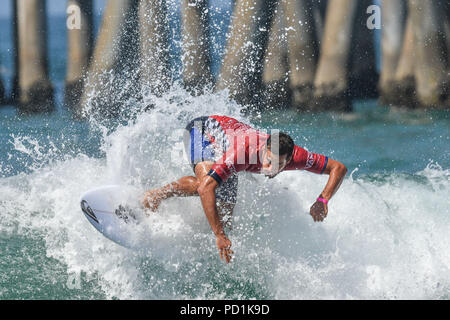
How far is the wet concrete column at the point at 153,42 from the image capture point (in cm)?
786

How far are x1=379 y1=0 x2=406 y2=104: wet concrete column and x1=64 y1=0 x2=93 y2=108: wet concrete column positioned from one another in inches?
192

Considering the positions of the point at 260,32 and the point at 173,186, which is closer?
the point at 173,186

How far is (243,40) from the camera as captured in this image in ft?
26.7

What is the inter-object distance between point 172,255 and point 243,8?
17.8 ft

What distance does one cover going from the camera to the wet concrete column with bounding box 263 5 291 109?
8.20 meters

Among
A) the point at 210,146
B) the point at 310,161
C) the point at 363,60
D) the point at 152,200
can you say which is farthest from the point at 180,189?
the point at 363,60

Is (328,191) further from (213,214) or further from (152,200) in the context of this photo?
(152,200)

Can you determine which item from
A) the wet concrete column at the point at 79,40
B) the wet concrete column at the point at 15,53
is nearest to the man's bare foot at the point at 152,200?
the wet concrete column at the point at 79,40

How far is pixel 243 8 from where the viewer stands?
26.3 feet

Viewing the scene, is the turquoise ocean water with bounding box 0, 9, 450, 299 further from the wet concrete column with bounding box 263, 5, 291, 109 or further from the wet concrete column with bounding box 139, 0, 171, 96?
the wet concrete column with bounding box 263, 5, 291, 109

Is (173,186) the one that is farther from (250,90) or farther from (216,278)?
(250,90)

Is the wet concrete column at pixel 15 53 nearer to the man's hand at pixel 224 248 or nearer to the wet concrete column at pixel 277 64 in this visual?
the wet concrete column at pixel 277 64
